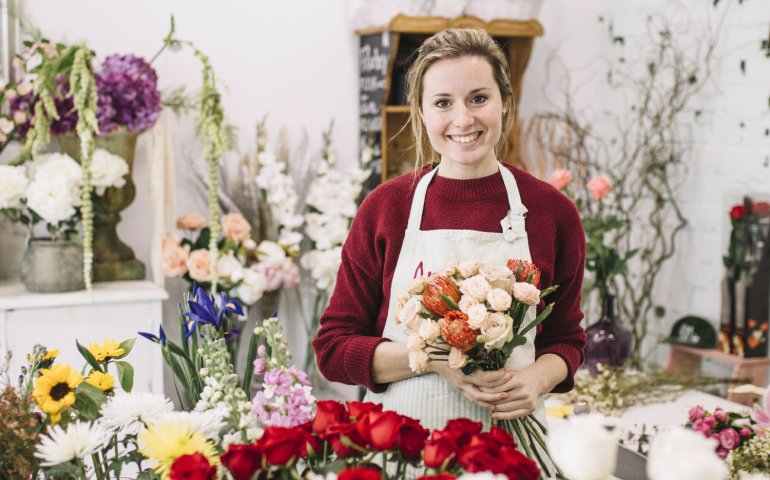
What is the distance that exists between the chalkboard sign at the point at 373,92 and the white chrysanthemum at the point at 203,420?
229 cm

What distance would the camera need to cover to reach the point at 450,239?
1637mm

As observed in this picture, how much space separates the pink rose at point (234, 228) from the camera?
309cm

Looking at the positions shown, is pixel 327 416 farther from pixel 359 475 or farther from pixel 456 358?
pixel 456 358

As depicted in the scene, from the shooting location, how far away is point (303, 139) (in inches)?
135

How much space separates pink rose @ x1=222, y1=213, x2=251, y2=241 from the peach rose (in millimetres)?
93

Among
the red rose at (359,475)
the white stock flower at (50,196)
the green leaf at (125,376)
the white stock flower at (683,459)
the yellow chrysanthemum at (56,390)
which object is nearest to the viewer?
the white stock flower at (683,459)

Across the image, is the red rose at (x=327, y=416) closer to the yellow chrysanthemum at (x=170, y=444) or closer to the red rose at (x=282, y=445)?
the red rose at (x=282, y=445)

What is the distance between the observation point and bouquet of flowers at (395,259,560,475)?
1.29 metres

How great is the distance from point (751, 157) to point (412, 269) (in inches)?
77.8

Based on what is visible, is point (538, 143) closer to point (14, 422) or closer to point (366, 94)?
point (366, 94)

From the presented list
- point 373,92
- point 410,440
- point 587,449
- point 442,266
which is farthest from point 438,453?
point 373,92

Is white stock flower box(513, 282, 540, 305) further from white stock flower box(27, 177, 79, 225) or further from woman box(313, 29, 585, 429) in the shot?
Result: white stock flower box(27, 177, 79, 225)

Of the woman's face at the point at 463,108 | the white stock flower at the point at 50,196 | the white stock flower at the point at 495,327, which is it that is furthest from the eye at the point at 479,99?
the white stock flower at the point at 50,196

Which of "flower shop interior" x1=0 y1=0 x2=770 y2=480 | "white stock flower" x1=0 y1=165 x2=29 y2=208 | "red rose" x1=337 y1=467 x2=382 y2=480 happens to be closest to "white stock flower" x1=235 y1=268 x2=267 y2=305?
"flower shop interior" x1=0 y1=0 x2=770 y2=480
